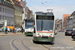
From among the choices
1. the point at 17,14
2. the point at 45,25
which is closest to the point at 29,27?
the point at 45,25

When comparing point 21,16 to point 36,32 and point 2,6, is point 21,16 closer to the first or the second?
point 2,6

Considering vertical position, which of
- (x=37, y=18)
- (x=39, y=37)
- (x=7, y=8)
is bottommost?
(x=39, y=37)

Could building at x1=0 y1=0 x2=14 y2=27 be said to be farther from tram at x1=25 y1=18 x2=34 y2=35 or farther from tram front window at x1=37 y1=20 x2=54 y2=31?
tram front window at x1=37 y1=20 x2=54 y2=31

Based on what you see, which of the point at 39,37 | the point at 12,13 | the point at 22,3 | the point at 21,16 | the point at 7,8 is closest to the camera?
the point at 39,37

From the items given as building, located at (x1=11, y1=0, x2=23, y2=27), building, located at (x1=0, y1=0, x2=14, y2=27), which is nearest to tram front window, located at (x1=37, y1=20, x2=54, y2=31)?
building, located at (x1=0, y1=0, x2=14, y2=27)

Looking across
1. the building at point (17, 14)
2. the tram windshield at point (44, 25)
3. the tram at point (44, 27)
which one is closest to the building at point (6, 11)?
the building at point (17, 14)

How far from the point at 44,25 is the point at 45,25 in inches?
3.9

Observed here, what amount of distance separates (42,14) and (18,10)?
80.4 metres

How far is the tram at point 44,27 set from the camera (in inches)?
672

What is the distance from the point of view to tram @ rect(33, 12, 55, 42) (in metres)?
17.1

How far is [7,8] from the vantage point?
7994cm

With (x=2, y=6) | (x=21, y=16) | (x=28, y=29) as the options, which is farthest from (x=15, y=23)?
(x=28, y=29)

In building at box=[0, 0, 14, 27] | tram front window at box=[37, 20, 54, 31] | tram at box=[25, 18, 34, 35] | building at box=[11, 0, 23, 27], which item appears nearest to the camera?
tram front window at box=[37, 20, 54, 31]

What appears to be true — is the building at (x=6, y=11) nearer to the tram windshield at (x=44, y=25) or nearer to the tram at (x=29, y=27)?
the tram at (x=29, y=27)
